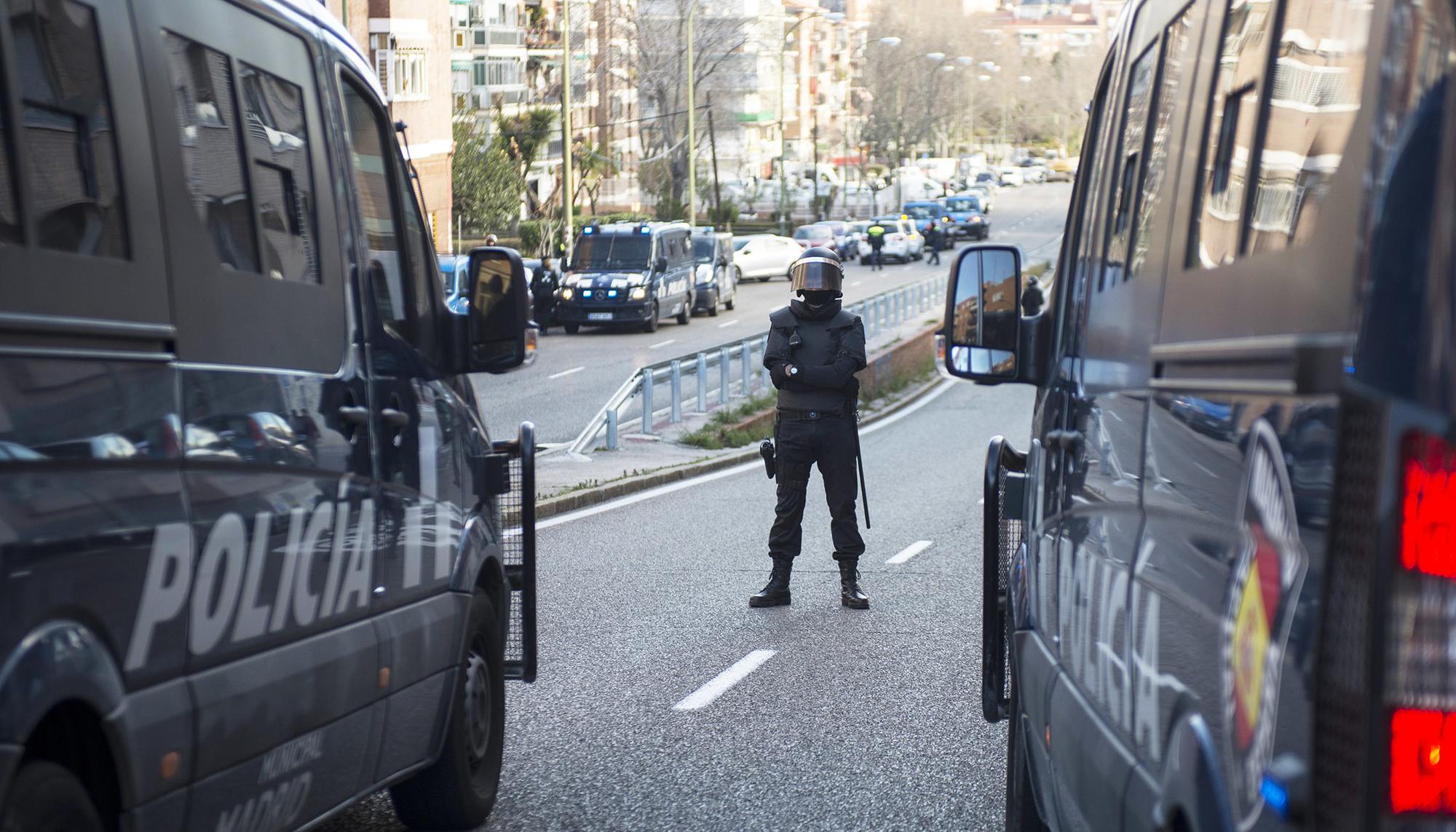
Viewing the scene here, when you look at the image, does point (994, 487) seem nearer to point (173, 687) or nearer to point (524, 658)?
point (524, 658)

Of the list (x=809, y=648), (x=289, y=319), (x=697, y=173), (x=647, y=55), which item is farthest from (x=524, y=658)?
(x=697, y=173)

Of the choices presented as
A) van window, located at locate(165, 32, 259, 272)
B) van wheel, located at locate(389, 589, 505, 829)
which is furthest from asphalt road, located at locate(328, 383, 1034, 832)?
van window, located at locate(165, 32, 259, 272)

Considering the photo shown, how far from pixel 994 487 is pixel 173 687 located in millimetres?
3123

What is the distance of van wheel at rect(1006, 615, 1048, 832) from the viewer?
5141 mm

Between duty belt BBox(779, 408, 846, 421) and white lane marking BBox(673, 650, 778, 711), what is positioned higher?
duty belt BBox(779, 408, 846, 421)

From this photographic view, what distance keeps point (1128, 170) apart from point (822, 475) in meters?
6.75

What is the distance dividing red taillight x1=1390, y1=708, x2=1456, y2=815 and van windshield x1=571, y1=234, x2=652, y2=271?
39532 millimetres

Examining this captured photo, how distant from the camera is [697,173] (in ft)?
290

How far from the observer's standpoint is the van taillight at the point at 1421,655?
5.95ft

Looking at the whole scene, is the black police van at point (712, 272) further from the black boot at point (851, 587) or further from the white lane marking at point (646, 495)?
the black boot at point (851, 587)

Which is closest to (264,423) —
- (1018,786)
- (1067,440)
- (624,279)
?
(1067,440)

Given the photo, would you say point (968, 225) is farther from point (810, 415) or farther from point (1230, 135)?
point (1230, 135)

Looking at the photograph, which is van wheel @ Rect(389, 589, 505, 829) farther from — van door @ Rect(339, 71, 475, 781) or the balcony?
the balcony

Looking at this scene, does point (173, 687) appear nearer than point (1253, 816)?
No
